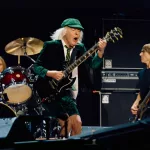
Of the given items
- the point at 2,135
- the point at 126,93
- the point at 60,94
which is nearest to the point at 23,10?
the point at 126,93

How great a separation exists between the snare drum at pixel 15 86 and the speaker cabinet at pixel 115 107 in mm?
1622

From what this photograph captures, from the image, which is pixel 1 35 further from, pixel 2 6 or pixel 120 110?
pixel 120 110

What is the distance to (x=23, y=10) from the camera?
704 cm

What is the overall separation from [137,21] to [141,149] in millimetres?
5657

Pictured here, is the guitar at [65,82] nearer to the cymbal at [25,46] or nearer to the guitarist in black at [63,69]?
the guitarist in black at [63,69]

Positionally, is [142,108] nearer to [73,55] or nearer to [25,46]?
[73,55]

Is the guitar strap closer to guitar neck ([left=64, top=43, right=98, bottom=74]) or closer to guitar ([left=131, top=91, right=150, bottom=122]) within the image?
guitar neck ([left=64, top=43, right=98, bottom=74])

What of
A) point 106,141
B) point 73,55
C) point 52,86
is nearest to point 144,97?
point 73,55

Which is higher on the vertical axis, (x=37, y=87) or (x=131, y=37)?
(x=131, y=37)

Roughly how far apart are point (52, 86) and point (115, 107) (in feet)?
7.82

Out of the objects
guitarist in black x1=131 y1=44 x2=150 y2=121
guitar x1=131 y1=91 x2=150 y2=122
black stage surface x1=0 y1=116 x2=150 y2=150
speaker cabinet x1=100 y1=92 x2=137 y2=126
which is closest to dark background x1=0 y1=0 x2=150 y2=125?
speaker cabinet x1=100 y1=92 x2=137 y2=126

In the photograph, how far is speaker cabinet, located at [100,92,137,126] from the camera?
6.70 m

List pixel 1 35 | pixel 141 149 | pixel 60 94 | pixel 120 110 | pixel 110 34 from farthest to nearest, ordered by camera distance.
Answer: pixel 1 35
pixel 120 110
pixel 110 34
pixel 60 94
pixel 141 149

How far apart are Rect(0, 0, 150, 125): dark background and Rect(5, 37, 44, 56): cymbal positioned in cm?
81
